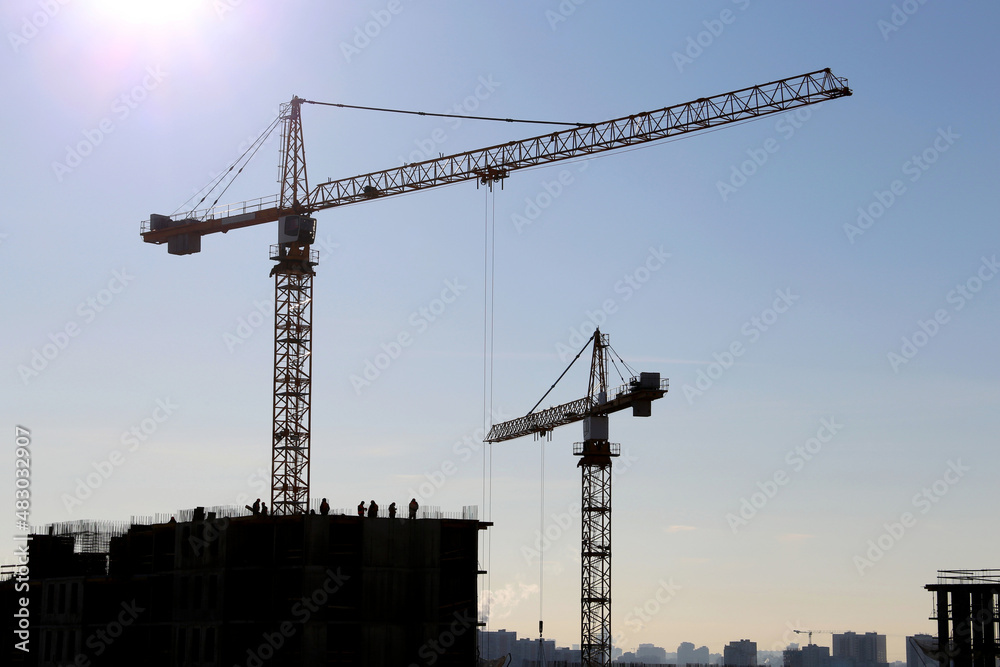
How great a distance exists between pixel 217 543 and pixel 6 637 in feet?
71.0

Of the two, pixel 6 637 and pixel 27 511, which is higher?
pixel 27 511

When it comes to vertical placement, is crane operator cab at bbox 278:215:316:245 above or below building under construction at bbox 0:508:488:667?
above

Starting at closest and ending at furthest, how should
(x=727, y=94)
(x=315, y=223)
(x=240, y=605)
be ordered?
(x=240, y=605), (x=727, y=94), (x=315, y=223)

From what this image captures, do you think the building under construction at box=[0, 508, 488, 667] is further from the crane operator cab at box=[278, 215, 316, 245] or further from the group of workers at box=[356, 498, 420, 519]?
the crane operator cab at box=[278, 215, 316, 245]

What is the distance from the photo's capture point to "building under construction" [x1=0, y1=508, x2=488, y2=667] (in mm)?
64375

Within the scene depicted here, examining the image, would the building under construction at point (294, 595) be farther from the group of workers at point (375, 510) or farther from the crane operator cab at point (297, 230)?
the crane operator cab at point (297, 230)

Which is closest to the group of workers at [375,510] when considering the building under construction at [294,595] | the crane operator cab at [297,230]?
the building under construction at [294,595]

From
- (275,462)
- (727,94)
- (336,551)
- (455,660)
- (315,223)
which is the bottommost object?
(455,660)

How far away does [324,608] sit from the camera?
64.1 m

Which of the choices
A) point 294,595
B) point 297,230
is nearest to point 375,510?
point 294,595

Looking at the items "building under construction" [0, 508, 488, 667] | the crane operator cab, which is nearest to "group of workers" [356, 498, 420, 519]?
"building under construction" [0, 508, 488, 667]

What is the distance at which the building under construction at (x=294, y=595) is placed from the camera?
64375 millimetres

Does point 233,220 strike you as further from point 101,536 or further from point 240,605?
point 240,605

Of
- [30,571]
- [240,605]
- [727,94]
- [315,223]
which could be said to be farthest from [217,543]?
[727,94]
